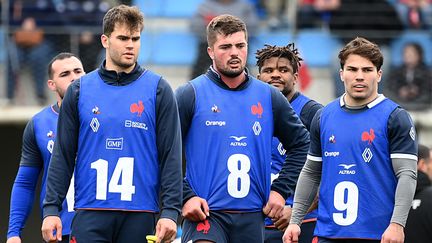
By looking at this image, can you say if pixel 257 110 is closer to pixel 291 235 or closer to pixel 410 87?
pixel 291 235

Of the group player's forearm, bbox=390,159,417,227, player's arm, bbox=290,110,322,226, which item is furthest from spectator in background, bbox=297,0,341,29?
player's forearm, bbox=390,159,417,227

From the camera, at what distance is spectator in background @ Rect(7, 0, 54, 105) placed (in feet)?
48.6

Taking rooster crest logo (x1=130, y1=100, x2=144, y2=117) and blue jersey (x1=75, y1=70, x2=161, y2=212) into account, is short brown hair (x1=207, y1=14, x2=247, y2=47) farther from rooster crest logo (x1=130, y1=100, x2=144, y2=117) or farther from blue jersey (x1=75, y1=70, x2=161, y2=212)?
rooster crest logo (x1=130, y1=100, x2=144, y2=117)

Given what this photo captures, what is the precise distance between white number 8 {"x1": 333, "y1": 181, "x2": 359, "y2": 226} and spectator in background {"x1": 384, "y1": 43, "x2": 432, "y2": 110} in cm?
706

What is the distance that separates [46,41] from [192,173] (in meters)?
7.42

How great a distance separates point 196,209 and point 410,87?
24.2 feet

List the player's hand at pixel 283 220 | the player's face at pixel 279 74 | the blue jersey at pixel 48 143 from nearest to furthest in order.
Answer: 1. the player's hand at pixel 283 220
2. the blue jersey at pixel 48 143
3. the player's face at pixel 279 74

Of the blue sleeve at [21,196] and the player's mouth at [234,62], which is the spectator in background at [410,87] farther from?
the player's mouth at [234,62]

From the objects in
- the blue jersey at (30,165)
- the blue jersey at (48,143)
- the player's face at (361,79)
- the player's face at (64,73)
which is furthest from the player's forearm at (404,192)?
the player's face at (64,73)

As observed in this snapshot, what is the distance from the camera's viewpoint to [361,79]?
770 centimetres

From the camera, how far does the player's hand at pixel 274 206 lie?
320 inches

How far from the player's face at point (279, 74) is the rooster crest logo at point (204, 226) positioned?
72.7 inches

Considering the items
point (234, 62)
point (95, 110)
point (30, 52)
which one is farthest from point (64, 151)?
point (30, 52)

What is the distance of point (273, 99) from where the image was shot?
8.23m
